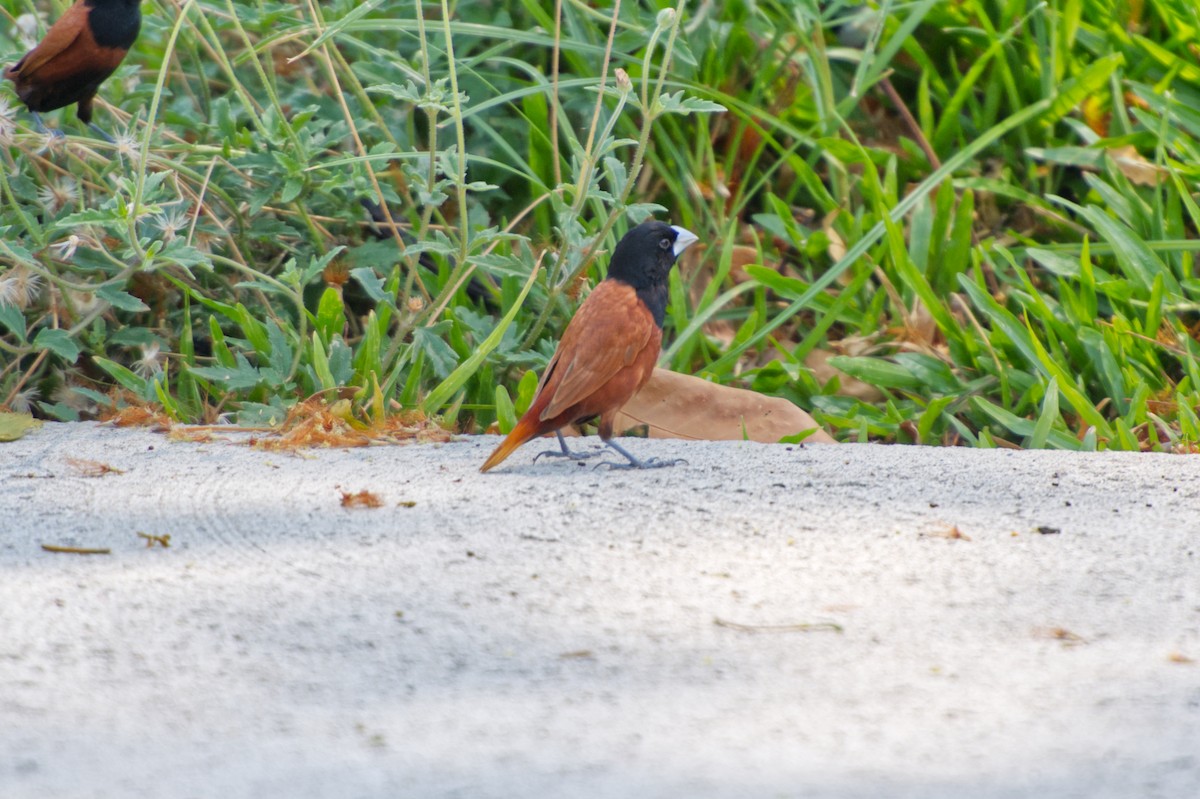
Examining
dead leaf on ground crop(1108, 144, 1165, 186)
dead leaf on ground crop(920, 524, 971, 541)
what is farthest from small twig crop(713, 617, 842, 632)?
dead leaf on ground crop(1108, 144, 1165, 186)

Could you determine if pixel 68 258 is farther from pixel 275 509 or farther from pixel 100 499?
pixel 275 509

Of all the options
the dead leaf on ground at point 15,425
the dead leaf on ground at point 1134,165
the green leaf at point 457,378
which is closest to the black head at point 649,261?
the green leaf at point 457,378

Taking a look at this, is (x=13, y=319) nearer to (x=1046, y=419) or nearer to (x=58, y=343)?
(x=58, y=343)

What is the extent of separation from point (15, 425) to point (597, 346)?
4.40 feet

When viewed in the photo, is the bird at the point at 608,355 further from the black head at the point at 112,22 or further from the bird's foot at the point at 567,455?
the black head at the point at 112,22

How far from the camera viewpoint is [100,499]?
8.07 feet

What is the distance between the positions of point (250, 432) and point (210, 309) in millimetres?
696

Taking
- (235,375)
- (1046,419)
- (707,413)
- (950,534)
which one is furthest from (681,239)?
(950,534)

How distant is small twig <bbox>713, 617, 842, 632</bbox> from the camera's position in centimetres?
183

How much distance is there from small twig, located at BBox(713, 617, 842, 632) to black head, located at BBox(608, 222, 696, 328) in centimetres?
134

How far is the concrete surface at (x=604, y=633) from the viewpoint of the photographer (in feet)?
4.75

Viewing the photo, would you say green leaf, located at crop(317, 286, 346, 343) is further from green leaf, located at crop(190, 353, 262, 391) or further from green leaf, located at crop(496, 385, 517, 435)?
green leaf, located at crop(496, 385, 517, 435)

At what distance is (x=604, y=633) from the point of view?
181cm

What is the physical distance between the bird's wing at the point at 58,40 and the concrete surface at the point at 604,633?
1.10 metres
